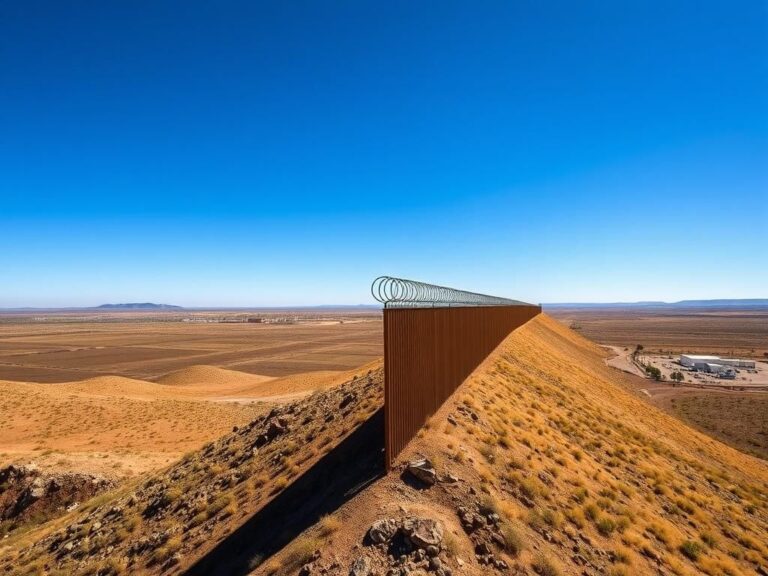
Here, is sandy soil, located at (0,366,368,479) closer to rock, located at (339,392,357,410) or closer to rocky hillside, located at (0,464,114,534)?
rocky hillside, located at (0,464,114,534)

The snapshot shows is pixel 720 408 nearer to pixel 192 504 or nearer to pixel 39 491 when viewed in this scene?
pixel 192 504

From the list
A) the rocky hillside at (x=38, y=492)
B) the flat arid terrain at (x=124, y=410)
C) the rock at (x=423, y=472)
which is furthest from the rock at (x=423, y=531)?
the flat arid terrain at (x=124, y=410)

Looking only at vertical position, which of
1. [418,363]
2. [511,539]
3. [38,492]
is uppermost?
[418,363]

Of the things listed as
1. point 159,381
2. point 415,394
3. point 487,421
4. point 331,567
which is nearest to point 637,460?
point 487,421

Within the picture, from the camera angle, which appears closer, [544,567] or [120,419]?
[544,567]

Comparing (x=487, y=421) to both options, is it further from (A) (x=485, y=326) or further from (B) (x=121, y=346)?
(B) (x=121, y=346)

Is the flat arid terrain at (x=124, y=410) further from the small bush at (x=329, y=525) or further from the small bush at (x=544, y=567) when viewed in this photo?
the small bush at (x=544, y=567)

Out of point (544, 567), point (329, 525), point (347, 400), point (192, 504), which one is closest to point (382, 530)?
point (329, 525)
